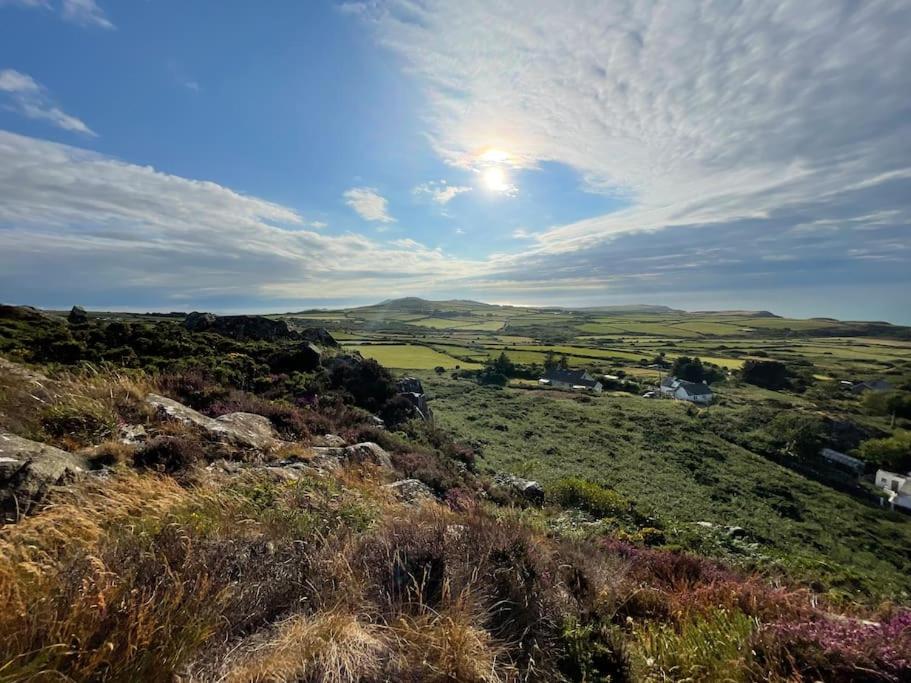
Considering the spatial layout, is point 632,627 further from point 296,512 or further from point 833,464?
point 833,464

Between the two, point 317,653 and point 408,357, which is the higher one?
point 317,653

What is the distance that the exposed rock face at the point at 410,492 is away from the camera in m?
7.39

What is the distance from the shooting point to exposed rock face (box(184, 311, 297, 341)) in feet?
84.9

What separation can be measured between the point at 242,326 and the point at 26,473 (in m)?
24.6

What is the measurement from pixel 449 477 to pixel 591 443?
2202 centimetres

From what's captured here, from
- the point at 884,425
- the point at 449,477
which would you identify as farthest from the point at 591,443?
the point at 884,425

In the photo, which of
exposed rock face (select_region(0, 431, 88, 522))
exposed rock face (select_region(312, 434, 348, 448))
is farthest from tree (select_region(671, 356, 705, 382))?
exposed rock face (select_region(0, 431, 88, 522))

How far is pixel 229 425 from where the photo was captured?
9.12 meters

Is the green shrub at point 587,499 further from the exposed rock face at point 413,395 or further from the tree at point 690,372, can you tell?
the tree at point 690,372

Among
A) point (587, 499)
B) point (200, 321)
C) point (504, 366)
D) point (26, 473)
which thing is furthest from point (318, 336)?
point (504, 366)

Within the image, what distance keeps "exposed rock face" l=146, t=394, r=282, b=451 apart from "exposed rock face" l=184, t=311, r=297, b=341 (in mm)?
17273

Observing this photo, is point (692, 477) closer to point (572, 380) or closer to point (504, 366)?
point (572, 380)

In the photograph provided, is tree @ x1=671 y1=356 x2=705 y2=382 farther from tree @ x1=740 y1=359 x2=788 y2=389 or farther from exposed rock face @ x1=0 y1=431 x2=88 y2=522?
exposed rock face @ x1=0 y1=431 x2=88 y2=522

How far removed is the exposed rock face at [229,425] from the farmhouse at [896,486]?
45.1m
